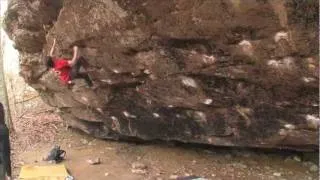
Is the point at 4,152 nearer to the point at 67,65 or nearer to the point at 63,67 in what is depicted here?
the point at 63,67

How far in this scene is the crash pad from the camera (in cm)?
1015

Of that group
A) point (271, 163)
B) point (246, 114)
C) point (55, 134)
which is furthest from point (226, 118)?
point (55, 134)

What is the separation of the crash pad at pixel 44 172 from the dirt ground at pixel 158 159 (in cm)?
20

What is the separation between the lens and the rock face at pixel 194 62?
6.96 metres

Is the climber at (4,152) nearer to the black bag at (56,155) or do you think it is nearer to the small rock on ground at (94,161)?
the small rock on ground at (94,161)

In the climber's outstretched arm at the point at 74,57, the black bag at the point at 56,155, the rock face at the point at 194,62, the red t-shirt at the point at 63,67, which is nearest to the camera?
the rock face at the point at 194,62

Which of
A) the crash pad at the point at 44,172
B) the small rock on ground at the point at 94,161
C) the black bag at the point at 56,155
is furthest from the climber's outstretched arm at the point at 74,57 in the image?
the black bag at the point at 56,155

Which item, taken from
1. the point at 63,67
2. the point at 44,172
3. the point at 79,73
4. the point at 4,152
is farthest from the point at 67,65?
the point at 44,172

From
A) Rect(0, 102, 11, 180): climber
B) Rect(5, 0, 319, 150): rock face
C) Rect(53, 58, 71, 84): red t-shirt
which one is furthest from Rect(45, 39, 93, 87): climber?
Rect(0, 102, 11, 180): climber

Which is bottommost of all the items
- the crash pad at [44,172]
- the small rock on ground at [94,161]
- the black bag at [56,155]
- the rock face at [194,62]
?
the crash pad at [44,172]

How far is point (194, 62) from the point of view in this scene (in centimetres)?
807

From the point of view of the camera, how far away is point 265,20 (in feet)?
22.2

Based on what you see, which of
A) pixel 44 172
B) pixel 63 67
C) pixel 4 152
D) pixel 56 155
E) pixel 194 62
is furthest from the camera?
pixel 56 155

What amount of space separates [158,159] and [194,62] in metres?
3.18
